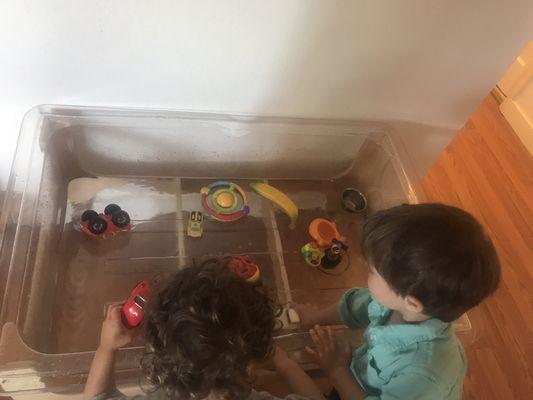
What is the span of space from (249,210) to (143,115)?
33 centimetres

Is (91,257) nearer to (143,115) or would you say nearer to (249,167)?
(143,115)

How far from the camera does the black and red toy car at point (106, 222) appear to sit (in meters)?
0.99

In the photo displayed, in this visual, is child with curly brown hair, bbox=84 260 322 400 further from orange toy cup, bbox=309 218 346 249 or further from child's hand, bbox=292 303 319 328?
orange toy cup, bbox=309 218 346 249

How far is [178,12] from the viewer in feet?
2.68

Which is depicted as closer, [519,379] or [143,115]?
[143,115]

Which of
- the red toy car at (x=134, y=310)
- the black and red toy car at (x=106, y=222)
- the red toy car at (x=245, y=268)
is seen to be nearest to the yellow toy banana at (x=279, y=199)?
the red toy car at (x=245, y=268)

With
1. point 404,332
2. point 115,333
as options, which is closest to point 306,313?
point 404,332

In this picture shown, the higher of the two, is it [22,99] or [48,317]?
[22,99]

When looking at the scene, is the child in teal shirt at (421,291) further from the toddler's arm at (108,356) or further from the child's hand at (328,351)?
the toddler's arm at (108,356)

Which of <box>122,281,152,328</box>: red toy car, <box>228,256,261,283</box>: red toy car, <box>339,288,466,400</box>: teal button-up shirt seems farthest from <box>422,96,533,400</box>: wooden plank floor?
<box>122,281,152,328</box>: red toy car

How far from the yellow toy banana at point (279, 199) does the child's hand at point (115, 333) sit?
47 centimetres

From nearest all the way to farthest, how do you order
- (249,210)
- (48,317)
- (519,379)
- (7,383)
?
(7,383)
(48,317)
(249,210)
(519,379)

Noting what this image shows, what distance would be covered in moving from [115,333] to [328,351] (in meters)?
0.36

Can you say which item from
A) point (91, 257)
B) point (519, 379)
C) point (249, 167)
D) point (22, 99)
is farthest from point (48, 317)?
point (519, 379)
